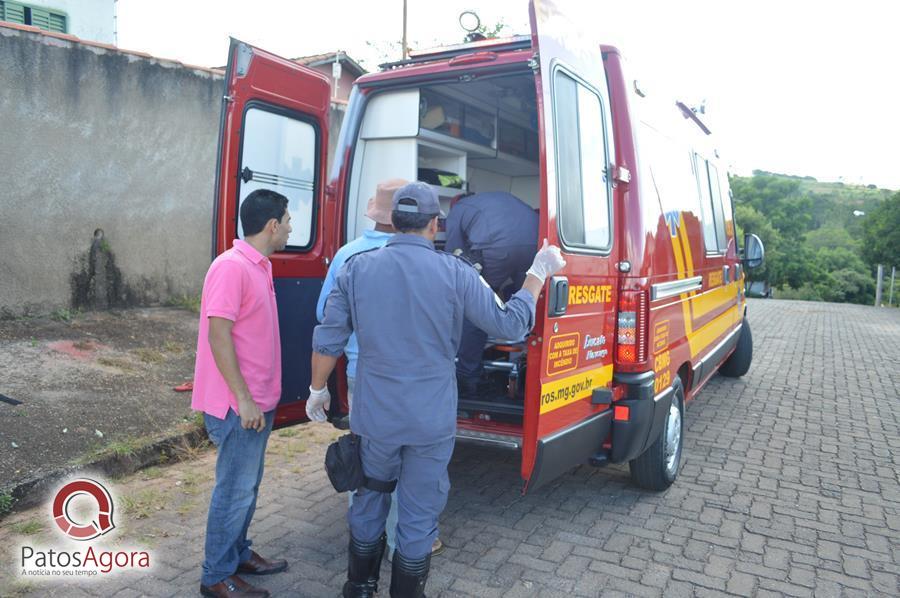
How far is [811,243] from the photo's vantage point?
59188mm

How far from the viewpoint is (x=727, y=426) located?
6266mm

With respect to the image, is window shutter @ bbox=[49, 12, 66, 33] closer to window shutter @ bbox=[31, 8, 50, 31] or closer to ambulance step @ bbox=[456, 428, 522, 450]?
window shutter @ bbox=[31, 8, 50, 31]

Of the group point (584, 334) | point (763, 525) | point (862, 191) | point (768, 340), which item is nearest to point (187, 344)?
point (584, 334)

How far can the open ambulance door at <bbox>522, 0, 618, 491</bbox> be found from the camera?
3115 mm

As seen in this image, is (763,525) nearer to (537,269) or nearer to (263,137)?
(537,269)

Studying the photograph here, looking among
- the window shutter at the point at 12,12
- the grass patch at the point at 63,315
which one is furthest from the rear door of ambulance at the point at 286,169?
the window shutter at the point at 12,12

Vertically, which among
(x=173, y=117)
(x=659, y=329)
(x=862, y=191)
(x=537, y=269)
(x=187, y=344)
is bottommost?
(x=187, y=344)

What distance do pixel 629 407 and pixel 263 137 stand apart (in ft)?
8.11

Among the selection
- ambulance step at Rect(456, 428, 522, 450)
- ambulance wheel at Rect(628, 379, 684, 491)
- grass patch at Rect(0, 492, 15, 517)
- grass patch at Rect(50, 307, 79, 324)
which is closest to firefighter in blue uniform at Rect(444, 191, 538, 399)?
ambulance step at Rect(456, 428, 522, 450)

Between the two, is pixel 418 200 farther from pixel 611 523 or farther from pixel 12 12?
pixel 12 12

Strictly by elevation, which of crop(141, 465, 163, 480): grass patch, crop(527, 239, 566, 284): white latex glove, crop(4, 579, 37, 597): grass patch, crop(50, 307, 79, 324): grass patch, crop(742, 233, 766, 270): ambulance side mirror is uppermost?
crop(742, 233, 766, 270): ambulance side mirror

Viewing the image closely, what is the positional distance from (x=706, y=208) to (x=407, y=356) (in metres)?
3.90
